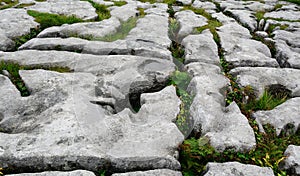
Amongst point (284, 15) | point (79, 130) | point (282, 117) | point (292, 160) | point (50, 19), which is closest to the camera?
point (292, 160)

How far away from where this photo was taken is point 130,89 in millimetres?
5504

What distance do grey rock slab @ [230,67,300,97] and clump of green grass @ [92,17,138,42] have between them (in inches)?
135

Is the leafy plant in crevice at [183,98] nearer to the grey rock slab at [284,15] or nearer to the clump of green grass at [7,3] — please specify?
the grey rock slab at [284,15]

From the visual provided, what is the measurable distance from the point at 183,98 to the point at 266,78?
6.91ft

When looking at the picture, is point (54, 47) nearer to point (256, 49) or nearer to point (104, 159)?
point (104, 159)

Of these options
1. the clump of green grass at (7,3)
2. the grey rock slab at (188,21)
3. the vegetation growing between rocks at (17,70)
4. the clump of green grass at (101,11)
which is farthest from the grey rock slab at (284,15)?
the clump of green grass at (7,3)

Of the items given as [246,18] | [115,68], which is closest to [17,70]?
[115,68]

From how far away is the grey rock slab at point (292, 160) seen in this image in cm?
387

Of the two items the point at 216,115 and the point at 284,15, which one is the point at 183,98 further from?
the point at 284,15

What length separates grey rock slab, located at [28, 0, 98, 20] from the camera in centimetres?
954

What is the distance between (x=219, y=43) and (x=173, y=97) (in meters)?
3.34

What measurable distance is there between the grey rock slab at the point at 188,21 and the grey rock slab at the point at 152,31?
48 cm

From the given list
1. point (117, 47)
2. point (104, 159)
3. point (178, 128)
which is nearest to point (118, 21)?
point (117, 47)

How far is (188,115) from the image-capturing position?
16.2 feet
